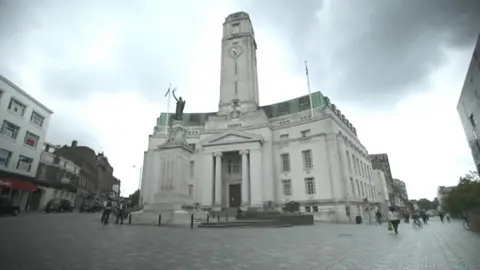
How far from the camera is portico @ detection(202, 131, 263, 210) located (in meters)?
40.8

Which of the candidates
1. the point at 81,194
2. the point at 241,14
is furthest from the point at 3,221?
the point at 241,14

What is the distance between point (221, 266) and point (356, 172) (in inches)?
1787

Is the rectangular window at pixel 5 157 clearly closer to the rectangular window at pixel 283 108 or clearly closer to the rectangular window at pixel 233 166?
the rectangular window at pixel 233 166

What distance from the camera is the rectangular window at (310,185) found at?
39.9 m

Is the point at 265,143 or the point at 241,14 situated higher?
the point at 241,14

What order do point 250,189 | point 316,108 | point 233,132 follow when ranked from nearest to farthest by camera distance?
point 250,189, point 233,132, point 316,108

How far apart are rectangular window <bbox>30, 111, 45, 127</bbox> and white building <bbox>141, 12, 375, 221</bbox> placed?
1189 inches

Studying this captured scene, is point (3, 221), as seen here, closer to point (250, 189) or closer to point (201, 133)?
point (250, 189)

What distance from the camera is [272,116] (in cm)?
5412

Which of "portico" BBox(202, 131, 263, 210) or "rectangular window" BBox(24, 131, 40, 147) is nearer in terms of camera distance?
"rectangular window" BBox(24, 131, 40, 147)

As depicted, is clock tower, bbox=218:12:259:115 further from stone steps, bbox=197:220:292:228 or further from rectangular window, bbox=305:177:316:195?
stone steps, bbox=197:220:292:228

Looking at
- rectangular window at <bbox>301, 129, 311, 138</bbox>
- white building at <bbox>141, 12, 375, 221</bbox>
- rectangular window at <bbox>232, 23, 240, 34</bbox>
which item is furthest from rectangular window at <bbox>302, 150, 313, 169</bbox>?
rectangular window at <bbox>232, 23, 240, 34</bbox>

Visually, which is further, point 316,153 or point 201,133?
point 201,133

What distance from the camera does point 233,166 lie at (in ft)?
152
